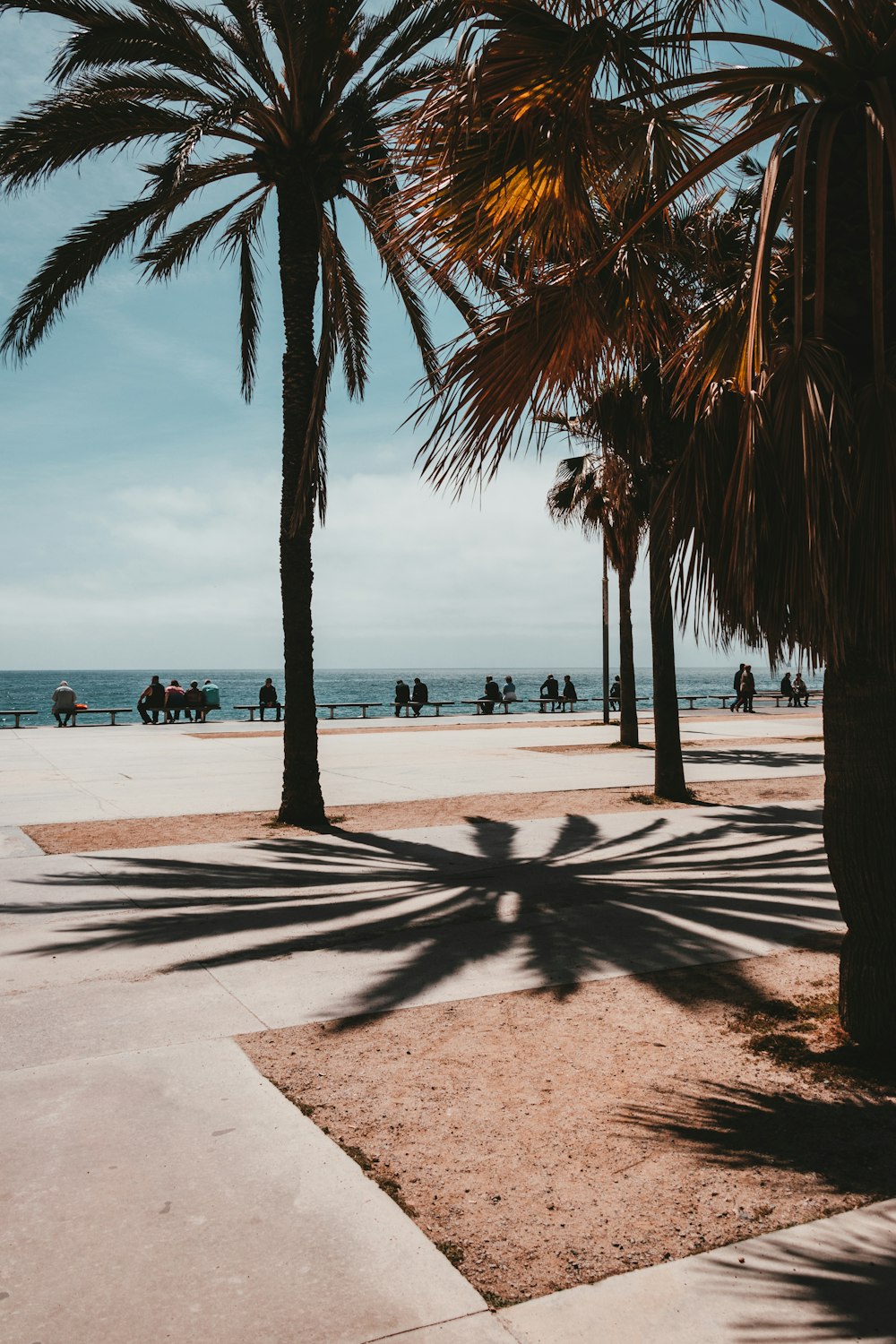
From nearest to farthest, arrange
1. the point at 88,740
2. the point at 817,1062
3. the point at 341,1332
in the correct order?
1. the point at 341,1332
2. the point at 817,1062
3. the point at 88,740

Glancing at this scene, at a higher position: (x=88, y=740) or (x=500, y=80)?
(x=500, y=80)

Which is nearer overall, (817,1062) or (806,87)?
(806,87)

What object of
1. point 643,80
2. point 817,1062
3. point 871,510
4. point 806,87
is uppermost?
point 643,80

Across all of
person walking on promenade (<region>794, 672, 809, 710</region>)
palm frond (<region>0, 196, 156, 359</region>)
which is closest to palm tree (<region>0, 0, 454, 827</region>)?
palm frond (<region>0, 196, 156, 359</region>)

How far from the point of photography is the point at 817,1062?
4.25m

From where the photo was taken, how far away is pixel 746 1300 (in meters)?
2.60

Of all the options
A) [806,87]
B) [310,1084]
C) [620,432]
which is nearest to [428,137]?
[806,87]

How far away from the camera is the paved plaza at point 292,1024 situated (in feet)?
8.44

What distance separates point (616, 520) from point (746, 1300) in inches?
673

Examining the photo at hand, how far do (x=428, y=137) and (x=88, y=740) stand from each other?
1936cm

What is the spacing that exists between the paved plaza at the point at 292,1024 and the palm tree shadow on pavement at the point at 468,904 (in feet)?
0.10

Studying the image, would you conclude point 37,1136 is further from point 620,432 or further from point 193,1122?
point 620,432

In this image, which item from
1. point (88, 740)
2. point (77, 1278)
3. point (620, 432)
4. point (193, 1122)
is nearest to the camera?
point (77, 1278)

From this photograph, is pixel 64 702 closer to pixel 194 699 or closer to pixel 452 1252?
pixel 194 699
